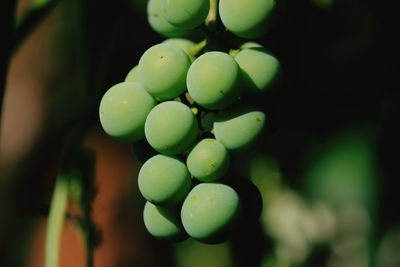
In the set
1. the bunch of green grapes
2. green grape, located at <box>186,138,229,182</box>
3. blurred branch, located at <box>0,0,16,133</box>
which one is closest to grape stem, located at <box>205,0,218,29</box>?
the bunch of green grapes

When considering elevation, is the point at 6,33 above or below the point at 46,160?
above

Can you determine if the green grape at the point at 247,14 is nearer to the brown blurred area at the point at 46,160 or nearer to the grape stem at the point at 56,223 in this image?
the grape stem at the point at 56,223

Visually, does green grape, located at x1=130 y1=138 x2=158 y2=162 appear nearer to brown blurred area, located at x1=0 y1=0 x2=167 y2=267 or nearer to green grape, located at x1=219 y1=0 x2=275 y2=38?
green grape, located at x1=219 y1=0 x2=275 y2=38

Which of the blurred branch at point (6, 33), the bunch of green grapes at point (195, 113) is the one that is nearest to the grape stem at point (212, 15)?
the bunch of green grapes at point (195, 113)

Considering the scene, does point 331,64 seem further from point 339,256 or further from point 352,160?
point 339,256

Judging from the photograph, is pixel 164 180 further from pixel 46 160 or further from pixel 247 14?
pixel 46 160

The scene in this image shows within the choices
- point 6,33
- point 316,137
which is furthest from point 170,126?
point 316,137

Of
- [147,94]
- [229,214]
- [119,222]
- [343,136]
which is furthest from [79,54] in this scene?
[119,222]
